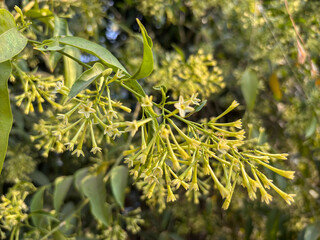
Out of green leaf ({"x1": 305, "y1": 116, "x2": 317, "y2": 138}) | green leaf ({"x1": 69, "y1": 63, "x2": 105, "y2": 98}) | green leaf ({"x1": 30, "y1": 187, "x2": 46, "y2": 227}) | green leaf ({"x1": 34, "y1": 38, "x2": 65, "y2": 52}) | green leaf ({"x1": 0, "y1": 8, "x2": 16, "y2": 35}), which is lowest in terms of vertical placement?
green leaf ({"x1": 30, "y1": 187, "x2": 46, "y2": 227})

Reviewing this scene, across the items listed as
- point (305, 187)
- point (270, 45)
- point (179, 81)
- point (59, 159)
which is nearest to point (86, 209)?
point (59, 159)

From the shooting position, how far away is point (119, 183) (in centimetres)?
107

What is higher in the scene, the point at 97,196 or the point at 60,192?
the point at 97,196

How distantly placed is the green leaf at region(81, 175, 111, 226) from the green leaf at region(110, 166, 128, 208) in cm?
3

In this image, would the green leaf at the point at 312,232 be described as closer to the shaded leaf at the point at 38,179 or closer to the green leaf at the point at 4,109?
the shaded leaf at the point at 38,179

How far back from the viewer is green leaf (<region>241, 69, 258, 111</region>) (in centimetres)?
129

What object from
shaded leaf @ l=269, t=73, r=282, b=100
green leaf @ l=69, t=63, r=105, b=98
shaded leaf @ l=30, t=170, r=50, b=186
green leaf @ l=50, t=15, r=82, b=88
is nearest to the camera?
green leaf @ l=69, t=63, r=105, b=98

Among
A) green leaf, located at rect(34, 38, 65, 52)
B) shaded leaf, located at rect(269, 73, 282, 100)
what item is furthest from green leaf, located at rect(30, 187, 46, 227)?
shaded leaf, located at rect(269, 73, 282, 100)

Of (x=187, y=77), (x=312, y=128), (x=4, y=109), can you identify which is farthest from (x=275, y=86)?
(x=4, y=109)

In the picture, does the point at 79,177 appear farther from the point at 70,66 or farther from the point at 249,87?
the point at 249,87

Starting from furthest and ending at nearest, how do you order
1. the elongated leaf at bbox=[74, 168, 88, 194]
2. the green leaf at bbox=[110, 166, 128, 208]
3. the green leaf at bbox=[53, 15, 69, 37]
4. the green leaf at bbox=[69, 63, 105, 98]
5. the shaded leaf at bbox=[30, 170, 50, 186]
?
the shaded leaf at bbox=[30, 170, 50, 186]
the elongated leaf at bbox=[74, 168, 88, 194]
the green leaf at bbox=[110, 166, 128, 208]
the green leaf at bbox=[53, 15, 69, 37]
the green leaf at bbox=[69, 63, 105, 98]

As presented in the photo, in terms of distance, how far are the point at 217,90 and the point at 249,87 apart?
0.25 m

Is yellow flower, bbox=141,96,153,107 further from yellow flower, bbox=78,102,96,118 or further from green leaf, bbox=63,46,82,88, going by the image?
green leaf, bbox=63,46,82,88

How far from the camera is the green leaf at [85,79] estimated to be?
498 millimetres
